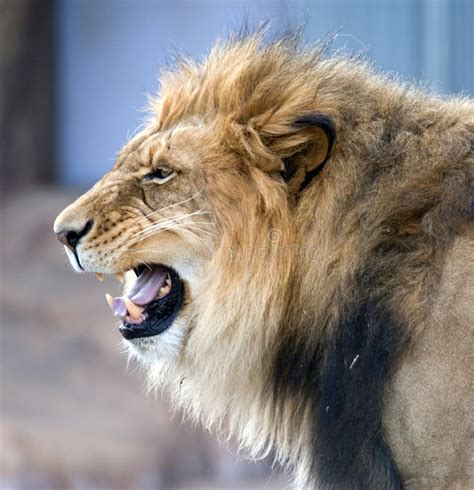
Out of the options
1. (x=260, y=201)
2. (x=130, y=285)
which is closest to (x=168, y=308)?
(x=130, y=285)

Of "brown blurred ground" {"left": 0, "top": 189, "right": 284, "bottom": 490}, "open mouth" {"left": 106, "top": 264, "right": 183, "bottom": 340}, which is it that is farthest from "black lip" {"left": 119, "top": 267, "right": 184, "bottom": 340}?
"brown blurred ground" {"left": 0, "top": 189, "right": 284, "bottom": 490}

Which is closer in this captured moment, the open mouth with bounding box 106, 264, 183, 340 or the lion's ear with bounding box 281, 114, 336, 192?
the lion's ear with bounding box 281, 114, 336, 192

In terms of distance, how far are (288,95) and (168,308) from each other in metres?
0.66

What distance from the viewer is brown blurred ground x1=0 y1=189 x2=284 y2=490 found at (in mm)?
7156

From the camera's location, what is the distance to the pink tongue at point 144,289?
328 centimetres

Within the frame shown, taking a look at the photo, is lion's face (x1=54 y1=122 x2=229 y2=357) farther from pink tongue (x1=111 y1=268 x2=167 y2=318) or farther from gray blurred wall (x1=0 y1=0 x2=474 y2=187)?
gray blurred wall (x1=0 y1=0 x2=474 y2=187)

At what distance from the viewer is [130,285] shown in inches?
132

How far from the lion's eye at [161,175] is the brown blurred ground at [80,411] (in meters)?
4.07

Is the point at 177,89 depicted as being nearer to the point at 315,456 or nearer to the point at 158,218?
the point at 158,218

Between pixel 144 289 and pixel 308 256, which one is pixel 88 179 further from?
pixel 308 256

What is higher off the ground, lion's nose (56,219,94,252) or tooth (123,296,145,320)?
lion's nose (56,219,94,252)

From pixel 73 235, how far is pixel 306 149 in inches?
26.0

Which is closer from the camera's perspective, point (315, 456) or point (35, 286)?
point (315, 456)

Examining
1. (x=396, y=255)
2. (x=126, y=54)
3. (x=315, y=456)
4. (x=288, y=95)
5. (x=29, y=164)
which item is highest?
(x=126, y=54)
